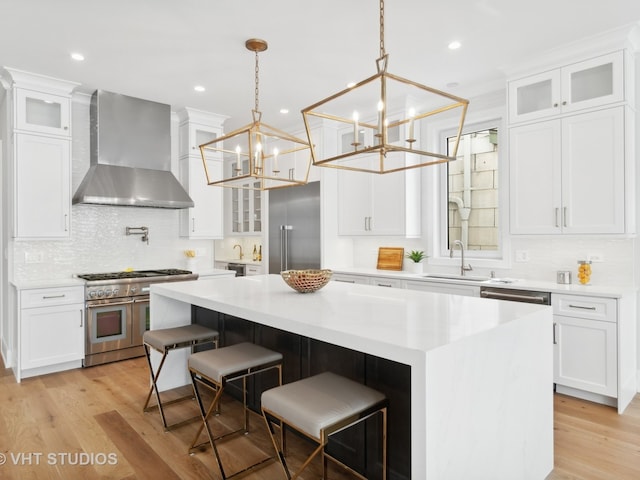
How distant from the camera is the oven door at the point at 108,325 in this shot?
3996 mm

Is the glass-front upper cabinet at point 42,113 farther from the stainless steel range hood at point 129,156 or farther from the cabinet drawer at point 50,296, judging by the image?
the cabinet drawer at point 50,296

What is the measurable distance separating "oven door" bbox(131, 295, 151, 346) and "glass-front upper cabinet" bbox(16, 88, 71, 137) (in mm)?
1804

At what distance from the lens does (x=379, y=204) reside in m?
4.79

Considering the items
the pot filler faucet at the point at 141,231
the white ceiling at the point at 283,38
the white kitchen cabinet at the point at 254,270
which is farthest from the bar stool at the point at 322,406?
the white kitchen cabinet at the point at 254,270

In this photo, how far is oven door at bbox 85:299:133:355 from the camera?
13.1ft

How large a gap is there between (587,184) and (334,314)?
2.50 meters

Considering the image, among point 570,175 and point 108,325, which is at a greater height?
point 570,175

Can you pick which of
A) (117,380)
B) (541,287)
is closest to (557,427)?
(541,287)

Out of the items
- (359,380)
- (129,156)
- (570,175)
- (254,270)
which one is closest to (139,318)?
(129,156)

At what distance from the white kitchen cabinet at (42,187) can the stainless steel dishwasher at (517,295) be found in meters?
4.03

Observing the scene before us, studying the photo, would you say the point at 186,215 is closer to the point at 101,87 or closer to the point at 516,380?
the point at 101,87

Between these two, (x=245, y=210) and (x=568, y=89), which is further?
(x=245, y=210)

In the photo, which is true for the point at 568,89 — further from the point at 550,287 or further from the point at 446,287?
the point at 446,287

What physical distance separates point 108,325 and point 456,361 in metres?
3.74
